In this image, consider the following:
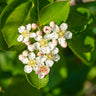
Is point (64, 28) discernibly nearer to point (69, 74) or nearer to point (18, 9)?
point (18, 9)

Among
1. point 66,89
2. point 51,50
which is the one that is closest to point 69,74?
point 66,89

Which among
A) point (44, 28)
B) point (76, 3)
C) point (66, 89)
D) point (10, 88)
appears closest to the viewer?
point (44, 28)

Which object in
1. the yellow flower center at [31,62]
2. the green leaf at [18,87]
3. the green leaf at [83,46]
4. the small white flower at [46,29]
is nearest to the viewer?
the small white flower at [46,29]

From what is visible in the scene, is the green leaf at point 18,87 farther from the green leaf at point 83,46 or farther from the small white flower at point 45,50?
the small white flower at point 45,50

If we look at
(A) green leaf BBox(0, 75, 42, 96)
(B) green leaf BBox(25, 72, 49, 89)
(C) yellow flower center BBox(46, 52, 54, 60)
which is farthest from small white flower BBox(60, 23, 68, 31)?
(A) green leaf BBox(0, 75, 42, 96)

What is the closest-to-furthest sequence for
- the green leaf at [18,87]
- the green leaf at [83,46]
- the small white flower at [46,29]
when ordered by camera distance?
the small white flower at [46,29], the green leaf at [83,46], the green leaf at [18,87]

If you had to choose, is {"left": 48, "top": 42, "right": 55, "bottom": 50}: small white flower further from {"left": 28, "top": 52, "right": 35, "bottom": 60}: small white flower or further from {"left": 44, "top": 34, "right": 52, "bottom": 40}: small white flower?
{"left": 28, "top": 52, "right": 35, "bottom": 60}: small white flower

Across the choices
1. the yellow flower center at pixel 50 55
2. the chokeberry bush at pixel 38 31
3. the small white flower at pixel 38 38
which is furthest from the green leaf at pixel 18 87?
the small white flower at pixel 38 38
